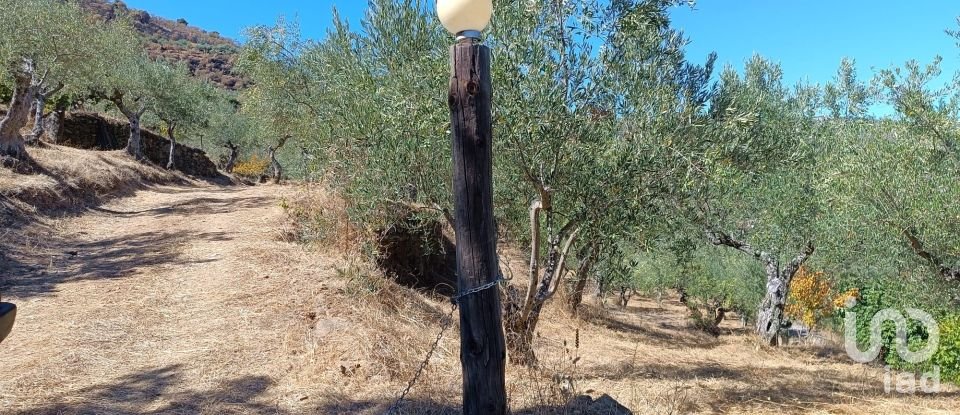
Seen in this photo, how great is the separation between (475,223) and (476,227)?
0.08 feet

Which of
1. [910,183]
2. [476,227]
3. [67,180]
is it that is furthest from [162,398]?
[67,180]

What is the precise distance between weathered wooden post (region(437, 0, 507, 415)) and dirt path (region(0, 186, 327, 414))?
2.68m

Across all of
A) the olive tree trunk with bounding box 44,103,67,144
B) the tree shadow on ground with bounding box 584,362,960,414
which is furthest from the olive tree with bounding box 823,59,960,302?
the olive tree trunk with bounding box 44,103,67,144

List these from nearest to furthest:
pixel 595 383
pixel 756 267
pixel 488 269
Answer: pixel 488 269 → pixel 595 383 → pixel 756 267

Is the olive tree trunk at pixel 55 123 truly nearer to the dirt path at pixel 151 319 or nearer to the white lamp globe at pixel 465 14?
the dirt path at pixel 151 319

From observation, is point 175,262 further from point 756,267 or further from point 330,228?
point 756,267

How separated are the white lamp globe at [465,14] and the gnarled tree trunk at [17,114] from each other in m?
14.5

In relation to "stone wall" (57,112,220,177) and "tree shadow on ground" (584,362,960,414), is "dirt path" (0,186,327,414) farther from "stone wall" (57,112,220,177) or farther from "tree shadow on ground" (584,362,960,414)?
"stone wall" (57,112,220,177)

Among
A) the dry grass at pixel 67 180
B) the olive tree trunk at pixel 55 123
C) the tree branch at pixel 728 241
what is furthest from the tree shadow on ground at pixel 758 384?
the olive tree trunk at pixel 55 123

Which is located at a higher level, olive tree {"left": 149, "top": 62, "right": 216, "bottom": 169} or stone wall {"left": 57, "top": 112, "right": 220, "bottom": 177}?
olive tree {"left": 149, "top": 62, "right": 216, "bottom": 169}

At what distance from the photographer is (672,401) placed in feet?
21.5


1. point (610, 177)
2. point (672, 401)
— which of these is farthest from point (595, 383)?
point (610, 177)

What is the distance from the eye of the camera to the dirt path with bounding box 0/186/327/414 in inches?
197

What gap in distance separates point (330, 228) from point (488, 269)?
6.91m
